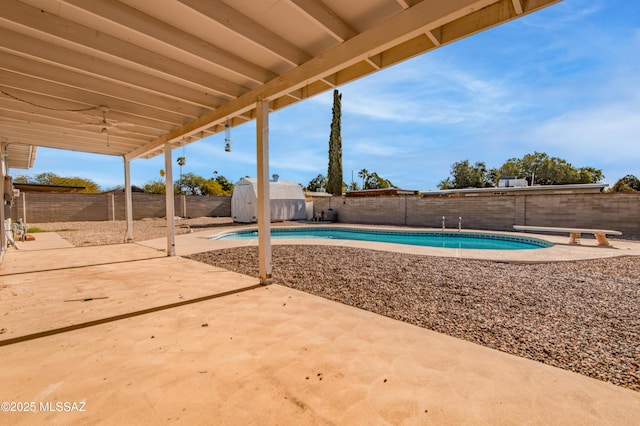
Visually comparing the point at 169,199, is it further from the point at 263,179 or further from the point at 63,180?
the point at 63,180

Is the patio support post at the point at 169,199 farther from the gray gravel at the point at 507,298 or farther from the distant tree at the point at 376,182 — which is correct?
the distant tree at the point at 376,182

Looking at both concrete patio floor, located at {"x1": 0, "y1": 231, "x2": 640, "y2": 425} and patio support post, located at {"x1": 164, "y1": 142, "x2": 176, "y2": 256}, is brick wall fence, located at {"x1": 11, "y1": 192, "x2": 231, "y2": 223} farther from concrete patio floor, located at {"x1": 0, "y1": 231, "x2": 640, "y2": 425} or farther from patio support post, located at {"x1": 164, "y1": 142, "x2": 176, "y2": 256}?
concrete patio floor, located at {"x1": 0, "y1": 231, "x2": 640, "y2": 425}

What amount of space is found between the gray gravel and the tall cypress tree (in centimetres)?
1682

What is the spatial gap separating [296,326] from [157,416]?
1.24 m

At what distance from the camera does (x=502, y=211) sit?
11.3 m

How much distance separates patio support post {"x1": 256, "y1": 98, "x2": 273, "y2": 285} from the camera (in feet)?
12.1

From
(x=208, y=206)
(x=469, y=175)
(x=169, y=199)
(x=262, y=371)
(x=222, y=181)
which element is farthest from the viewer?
(x=222, y=181)

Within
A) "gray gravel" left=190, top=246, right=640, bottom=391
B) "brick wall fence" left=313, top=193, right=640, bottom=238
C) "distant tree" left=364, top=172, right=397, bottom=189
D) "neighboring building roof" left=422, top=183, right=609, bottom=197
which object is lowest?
"gray gravel" left=190, top=246, right=640, bottom=391

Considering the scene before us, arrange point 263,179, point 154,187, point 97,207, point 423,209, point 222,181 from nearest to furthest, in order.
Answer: point 263,179, point 423,209, point 97,207, point 154,187, point 222,181

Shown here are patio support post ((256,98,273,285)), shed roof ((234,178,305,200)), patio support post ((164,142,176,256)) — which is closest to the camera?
patio support post ((256,98,273,285))

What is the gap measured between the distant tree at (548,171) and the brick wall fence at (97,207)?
28.3 m

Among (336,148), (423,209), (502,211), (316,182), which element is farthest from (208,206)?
(316,182)

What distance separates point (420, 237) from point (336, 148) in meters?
12.9

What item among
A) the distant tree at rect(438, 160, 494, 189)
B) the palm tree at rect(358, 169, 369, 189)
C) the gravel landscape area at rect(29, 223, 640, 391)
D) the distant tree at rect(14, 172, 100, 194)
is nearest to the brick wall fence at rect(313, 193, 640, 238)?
the gravel landscape area at rect(29, 223, 640, 391)
